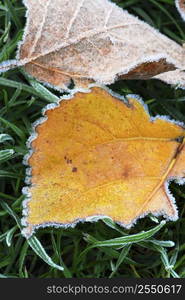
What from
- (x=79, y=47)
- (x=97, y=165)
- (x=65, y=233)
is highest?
(x=79, y=47)

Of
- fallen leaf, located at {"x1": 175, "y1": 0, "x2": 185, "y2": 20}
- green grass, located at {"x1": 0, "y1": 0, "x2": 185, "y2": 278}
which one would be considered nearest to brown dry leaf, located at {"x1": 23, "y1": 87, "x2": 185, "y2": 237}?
green grass, located at {"x1": 0, "y1": 0, "x2": 185, "y2": 278}

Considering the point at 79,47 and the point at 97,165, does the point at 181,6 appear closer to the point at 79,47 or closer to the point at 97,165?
the point at 79,47

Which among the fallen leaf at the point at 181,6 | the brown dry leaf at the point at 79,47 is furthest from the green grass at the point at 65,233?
the fallen leaf at the point at 181,6

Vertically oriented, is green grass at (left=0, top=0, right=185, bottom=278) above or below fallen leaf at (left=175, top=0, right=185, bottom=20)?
below

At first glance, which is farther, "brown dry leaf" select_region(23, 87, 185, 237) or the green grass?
the green grass

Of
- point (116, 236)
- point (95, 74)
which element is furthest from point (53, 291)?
point (95, 74)

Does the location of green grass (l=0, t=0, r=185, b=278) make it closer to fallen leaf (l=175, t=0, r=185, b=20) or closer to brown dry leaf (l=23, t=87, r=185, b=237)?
brown dry leaf (l=23, t=87, r=185, b=237)

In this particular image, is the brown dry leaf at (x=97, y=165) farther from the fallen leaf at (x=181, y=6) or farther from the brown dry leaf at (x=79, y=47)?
the fallen leaf at (x=181, y=6)

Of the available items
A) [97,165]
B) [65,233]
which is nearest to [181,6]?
[97,165]
